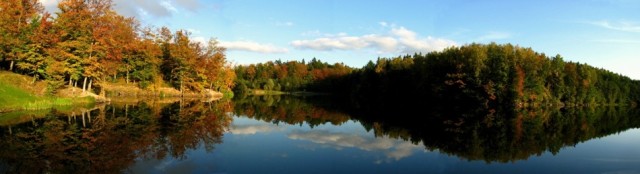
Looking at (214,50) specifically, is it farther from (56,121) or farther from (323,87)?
(323,87)

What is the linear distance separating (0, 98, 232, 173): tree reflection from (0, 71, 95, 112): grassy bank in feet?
23.8

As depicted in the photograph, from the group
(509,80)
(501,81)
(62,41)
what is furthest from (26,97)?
(509,80)

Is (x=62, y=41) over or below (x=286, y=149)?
over

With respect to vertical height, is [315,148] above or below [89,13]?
below

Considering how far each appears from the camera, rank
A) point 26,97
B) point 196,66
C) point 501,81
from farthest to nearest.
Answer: point 196,66 < point 501,81 < point 26,97

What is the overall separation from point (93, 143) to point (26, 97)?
21.5 m

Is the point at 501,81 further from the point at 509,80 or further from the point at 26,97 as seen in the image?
the point at 26,97

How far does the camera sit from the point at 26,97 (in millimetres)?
34031

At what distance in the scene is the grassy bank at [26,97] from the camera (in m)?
31.5

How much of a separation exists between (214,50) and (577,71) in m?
63.4

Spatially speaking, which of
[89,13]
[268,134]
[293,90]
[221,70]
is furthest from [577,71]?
[293,90]

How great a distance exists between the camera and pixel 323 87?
143750 mm

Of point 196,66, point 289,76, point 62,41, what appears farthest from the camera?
point 289,76

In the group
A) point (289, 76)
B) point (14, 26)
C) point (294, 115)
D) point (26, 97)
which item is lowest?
point (294, 115)
